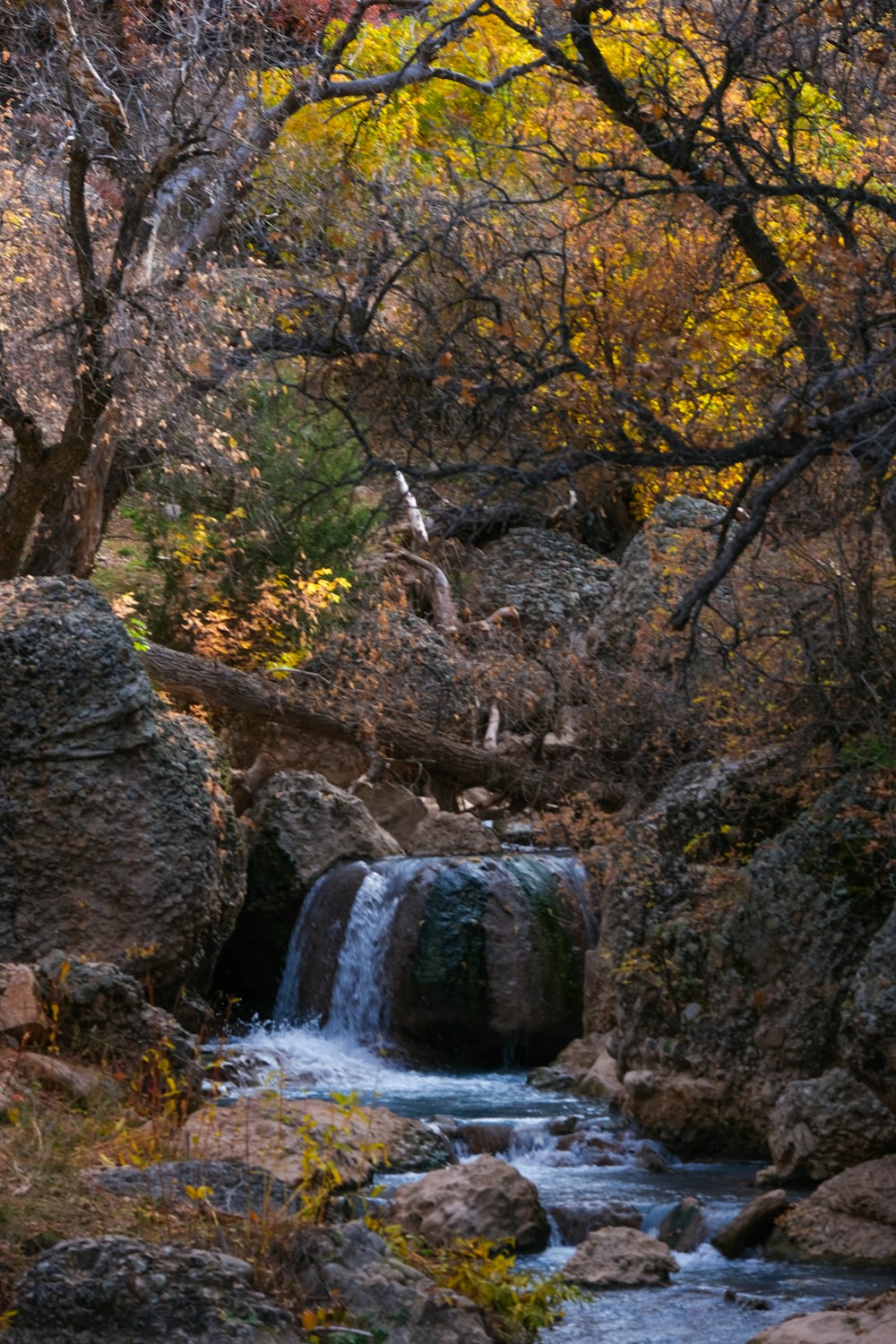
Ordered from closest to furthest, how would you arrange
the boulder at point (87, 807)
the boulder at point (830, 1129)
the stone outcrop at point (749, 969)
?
the boulder at point (830, 1129)
the stone outcrop at point (749, 969)
the boulder at point (87, 807)

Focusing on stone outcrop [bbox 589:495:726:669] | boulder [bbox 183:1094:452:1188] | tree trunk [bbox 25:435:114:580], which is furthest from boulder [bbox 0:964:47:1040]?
stone outcrop [bbox 589:495:726:669]

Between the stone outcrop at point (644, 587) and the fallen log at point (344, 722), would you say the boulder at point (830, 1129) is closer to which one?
the stone outcrop at point (644, 587)

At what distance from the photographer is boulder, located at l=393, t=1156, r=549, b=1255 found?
6.61 meters

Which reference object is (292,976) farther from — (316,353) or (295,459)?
(316,353)

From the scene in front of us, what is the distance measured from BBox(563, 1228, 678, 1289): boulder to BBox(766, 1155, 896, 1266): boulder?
0.60m

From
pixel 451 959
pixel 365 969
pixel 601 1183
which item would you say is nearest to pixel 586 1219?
pixel 601 1183

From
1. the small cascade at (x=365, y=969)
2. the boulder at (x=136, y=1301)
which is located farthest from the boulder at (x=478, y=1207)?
the small cascade at (x=365, y=969)

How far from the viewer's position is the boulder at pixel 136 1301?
4.09 m

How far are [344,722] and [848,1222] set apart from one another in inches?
339

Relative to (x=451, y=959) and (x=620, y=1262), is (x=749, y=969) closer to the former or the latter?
(x=620, y=1262)

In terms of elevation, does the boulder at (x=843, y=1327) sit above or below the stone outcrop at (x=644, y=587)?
below

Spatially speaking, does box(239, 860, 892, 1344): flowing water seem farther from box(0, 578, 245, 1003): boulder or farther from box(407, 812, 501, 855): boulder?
box(0, 578, 245, 1003): boulder

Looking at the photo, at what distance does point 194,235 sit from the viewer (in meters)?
13.4

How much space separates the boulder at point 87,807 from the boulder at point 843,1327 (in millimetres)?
5674
